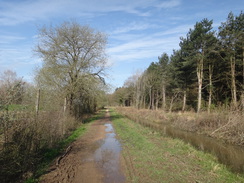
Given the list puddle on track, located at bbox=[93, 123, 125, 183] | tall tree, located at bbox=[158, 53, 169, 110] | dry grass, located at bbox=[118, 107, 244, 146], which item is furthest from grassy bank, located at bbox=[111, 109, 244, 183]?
tall tree, located at bbox=[158, 53, 169, 110]

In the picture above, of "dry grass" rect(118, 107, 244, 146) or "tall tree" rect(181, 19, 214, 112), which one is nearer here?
"dry grass" rect(118, 107, 244, 146)

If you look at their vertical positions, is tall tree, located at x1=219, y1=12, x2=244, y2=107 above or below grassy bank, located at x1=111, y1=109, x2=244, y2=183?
above

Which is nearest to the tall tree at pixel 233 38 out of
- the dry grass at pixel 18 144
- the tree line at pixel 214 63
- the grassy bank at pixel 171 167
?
the tree line at pixel 214 63

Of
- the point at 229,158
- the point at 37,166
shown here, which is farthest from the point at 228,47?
the point at 37,166

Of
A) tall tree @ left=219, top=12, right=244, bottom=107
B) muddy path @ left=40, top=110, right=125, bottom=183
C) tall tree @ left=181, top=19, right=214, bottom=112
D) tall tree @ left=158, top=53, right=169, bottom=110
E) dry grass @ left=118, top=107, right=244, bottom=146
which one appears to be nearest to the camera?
muddy path @ left=40, top=110, right=125, bottom=183

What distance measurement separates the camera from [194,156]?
7109 millimetres

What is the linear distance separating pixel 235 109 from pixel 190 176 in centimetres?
1024

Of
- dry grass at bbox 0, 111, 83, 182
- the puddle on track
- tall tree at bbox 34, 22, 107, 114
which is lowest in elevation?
the puddle on track

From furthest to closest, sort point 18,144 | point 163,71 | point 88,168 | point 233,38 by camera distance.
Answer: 1. point 163,71
2. point 233,38
3. point 88,168
4. point 18,144

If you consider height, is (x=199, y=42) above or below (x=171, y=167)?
above

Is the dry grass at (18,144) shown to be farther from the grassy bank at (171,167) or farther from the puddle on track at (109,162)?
the grassy bank at (171,167)

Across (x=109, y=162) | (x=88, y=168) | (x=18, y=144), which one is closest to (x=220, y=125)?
(x=109, y=162)

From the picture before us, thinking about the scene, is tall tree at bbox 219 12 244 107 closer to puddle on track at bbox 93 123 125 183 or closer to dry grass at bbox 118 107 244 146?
dry grass at bbox 118 107 244 146

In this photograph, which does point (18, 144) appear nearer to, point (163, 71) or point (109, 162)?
point (109, 162)
